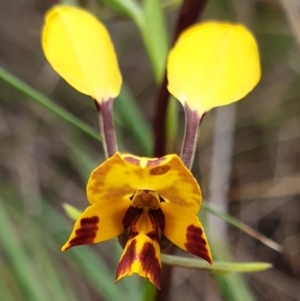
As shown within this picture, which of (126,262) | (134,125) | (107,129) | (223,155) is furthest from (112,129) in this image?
(223,155)

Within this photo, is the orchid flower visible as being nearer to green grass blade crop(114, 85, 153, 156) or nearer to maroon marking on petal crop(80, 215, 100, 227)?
maroon marking on petal crop(80, 215, 100, 227)

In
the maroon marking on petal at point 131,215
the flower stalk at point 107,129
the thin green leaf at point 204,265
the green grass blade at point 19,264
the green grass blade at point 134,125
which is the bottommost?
the green grass blade at point 19,264

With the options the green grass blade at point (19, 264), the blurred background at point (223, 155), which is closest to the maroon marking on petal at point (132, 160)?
the green grass blade at point (19, 264)

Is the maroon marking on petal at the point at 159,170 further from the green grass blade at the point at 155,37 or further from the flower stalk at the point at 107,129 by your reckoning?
the green grass blade at the point at 155,37

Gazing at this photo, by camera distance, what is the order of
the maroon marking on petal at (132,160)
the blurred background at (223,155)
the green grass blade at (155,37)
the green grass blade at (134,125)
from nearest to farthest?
the maroon marking on petal at (132,160) → the green grass blade at (155,37) → the green grass blade at (134,125) → the blurred background at (223,155)

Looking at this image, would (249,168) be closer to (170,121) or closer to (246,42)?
(170,121)

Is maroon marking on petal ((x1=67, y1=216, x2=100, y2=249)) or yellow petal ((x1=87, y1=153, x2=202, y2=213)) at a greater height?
yellow petal ((x1=87, y1=153, x2=202, y2=213))

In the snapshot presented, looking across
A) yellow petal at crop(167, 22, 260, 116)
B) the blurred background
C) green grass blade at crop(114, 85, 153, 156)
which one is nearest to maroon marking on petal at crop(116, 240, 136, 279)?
yellow petal at crop(167, 22, 260, 116)
